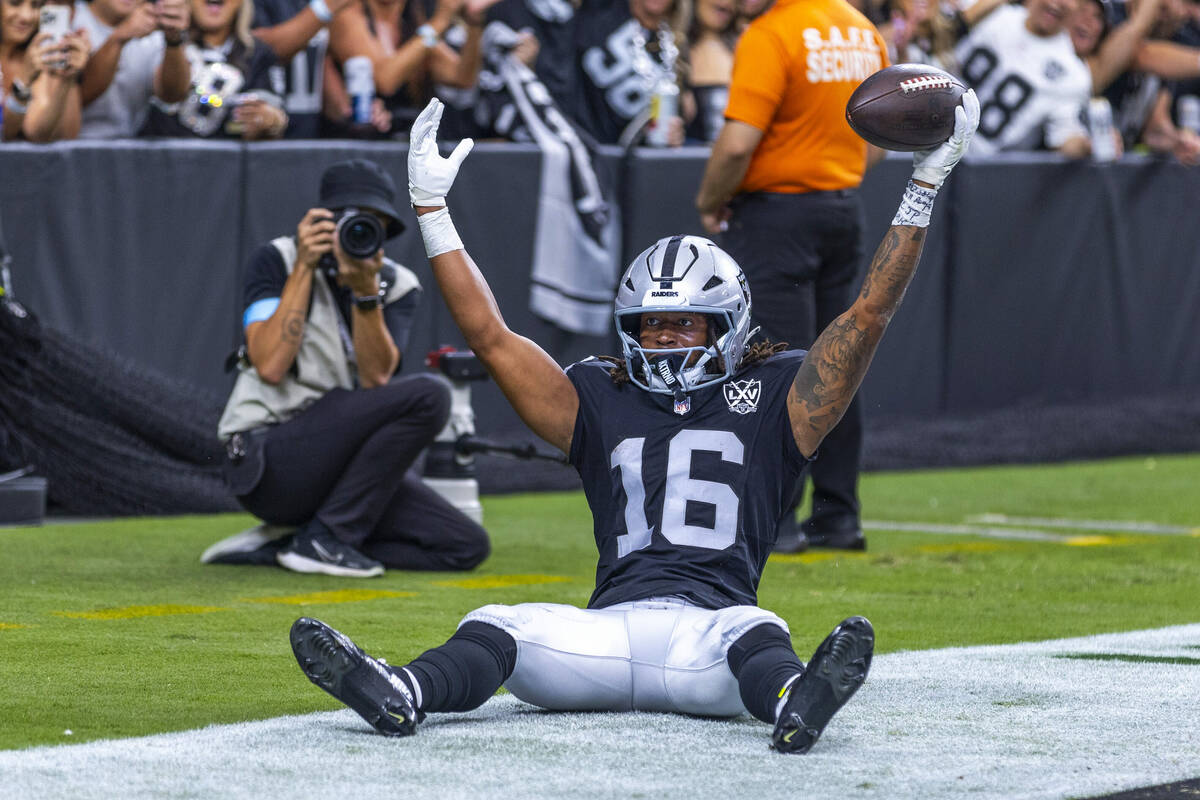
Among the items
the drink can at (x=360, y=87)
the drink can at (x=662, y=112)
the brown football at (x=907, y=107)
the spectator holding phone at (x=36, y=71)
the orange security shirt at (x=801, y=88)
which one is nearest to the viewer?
the brown football at (x=907, y=107)

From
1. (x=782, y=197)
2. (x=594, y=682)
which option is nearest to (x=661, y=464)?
(x=594, y=682)

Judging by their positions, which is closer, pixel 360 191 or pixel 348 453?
pixel 360 191

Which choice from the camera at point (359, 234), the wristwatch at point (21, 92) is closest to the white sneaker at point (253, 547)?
the camera at point (359, 234)

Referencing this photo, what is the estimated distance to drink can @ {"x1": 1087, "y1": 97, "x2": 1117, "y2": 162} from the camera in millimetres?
12891

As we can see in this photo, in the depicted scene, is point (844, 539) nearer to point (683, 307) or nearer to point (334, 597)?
point (334, 597)

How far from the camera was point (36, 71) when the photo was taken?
8.65 m

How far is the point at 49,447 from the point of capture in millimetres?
8117

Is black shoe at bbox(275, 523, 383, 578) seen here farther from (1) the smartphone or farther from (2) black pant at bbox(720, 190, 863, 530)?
(1) the smartphone

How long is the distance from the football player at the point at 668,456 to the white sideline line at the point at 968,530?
3.92 metres

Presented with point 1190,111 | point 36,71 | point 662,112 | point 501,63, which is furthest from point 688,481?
point 1190,111

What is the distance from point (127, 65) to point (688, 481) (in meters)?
5.60

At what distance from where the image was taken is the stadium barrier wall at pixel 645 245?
29.4 ft

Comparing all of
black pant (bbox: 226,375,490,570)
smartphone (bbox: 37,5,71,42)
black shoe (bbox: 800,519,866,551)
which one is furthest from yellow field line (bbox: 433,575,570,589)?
smartphone (bbox: 37,5,71,42)

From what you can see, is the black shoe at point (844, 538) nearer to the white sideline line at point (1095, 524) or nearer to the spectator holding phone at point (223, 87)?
the white sideline line at point (1095, 524)
